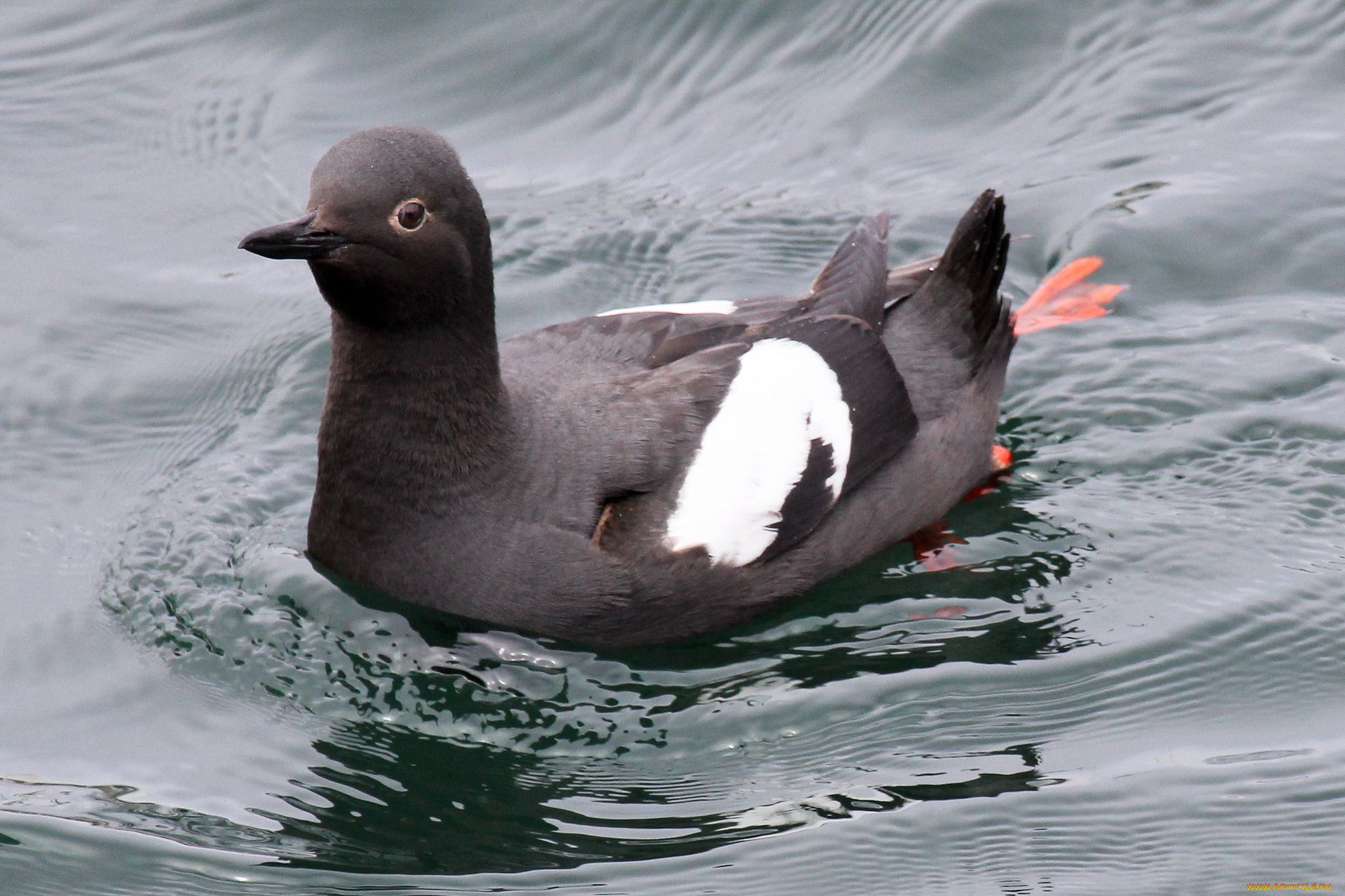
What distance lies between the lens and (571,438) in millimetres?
5477

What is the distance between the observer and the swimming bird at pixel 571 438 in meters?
5.05

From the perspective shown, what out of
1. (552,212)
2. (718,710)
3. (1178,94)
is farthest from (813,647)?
(1178,94)

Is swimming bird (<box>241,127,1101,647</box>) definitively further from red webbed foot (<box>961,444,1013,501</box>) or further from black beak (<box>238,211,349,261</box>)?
red webbed foot (<box>961,444,1013,501</box>)

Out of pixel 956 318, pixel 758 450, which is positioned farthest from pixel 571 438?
pixel 956 318

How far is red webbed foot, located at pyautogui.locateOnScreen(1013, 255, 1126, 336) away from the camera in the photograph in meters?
6.96

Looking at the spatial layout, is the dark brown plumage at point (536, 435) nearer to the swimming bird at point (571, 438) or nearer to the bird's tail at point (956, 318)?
the swimming bird at point (571, 438)

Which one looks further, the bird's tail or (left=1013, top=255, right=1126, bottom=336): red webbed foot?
(left=1013, top=255, right=1126, bottom=336): red webbed foot

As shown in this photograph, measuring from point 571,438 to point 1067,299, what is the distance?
8.92ft

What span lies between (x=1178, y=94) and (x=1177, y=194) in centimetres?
91

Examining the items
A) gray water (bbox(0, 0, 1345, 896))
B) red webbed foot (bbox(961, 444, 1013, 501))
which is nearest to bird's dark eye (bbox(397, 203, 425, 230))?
gray water (bbox(0, 0, 1345, 896))

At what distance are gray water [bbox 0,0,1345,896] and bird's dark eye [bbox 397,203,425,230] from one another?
4.55ft

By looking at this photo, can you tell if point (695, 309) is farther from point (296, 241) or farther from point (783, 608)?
point (296, 241)

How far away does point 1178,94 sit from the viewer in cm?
832

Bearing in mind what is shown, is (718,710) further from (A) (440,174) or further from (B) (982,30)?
(B) (982,30)
